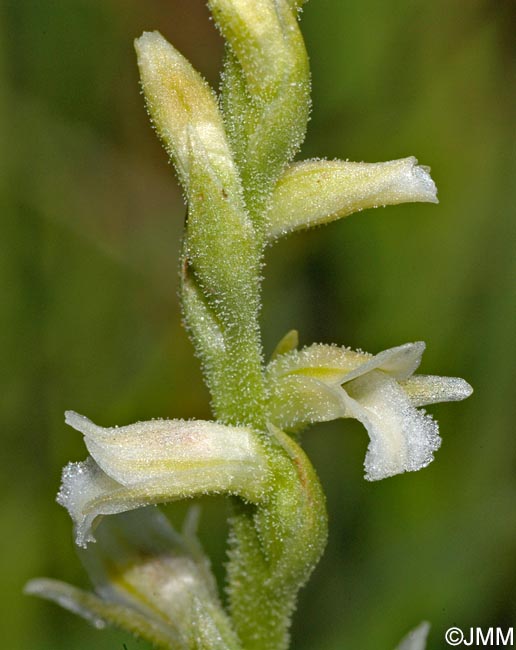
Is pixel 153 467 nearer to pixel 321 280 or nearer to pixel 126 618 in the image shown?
pixel 126 618

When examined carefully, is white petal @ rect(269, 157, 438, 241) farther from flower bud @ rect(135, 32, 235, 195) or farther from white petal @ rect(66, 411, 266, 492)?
white petal @ rect(66, 411, 266, 492)

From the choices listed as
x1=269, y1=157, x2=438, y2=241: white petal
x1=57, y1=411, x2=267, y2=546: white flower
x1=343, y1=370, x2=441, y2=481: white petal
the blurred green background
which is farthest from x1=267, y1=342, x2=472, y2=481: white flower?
the blurred green background

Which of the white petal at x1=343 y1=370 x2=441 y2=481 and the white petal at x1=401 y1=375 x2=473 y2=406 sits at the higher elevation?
the white petal at x1=401 y1=375 x2=473 y2=406

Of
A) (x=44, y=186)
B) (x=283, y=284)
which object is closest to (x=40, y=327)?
(x=44, y=186)

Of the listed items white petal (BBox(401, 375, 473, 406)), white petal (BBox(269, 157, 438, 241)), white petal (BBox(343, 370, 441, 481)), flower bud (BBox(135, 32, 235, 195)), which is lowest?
white petal (BBox(343, 370, 441, 481))

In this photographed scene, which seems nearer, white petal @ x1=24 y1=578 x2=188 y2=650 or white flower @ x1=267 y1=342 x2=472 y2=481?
white flower @ x1=267 y1=342 x2=472 y2=481

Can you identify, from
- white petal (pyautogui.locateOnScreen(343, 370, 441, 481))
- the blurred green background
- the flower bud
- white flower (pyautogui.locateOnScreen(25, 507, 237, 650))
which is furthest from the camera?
the blurred green background
